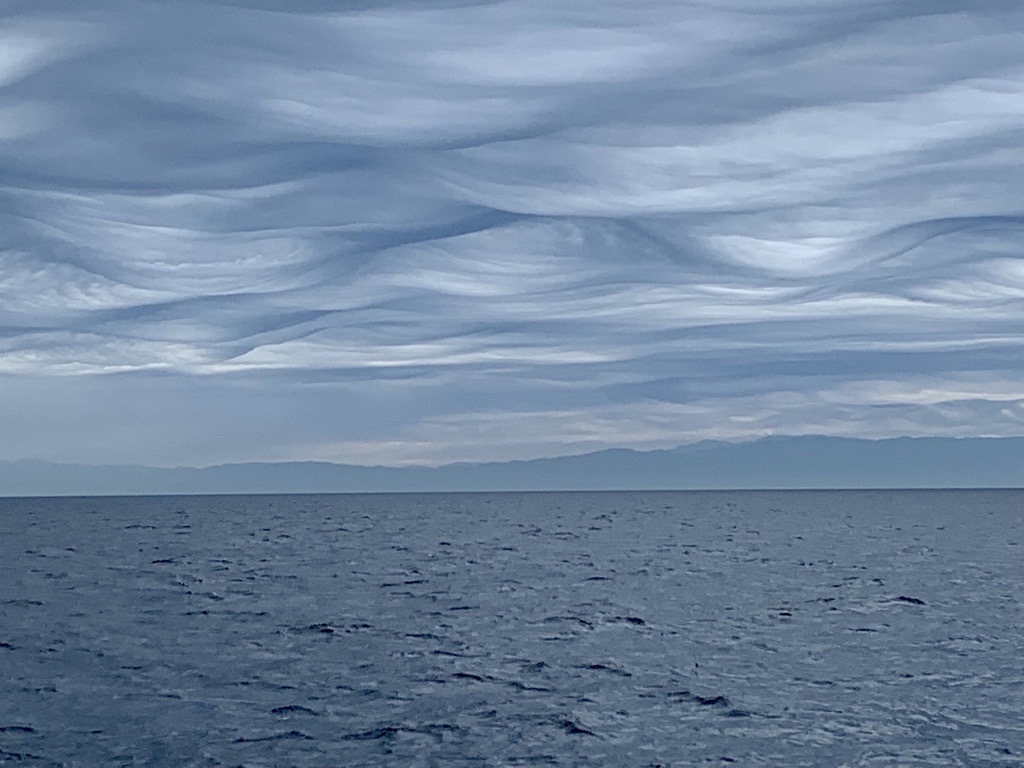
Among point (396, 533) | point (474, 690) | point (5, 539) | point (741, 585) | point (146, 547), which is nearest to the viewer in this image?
point (474, 690)

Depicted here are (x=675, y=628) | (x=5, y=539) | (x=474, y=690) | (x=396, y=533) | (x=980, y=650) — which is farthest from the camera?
(x=396, y=533)

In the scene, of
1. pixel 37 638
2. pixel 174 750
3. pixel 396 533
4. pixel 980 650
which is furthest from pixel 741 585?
pixel 396 533

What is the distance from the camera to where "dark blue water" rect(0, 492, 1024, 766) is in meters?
25.5

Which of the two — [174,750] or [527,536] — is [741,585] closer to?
[174,750]

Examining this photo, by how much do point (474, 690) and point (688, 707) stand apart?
6.20 metres

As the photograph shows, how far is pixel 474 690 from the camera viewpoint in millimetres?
31188

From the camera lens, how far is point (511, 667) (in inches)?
1366

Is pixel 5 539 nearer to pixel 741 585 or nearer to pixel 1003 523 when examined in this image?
pixel 741 585

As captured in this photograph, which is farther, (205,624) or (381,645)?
(205,624)

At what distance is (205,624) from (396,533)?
88.1 m

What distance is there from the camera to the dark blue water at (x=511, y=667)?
83.6ft

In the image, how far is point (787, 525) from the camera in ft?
511

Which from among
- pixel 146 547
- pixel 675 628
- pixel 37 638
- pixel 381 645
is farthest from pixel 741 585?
pixel 146 547

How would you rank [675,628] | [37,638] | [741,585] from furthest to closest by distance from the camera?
[741,585], [675,628], [37,638]
